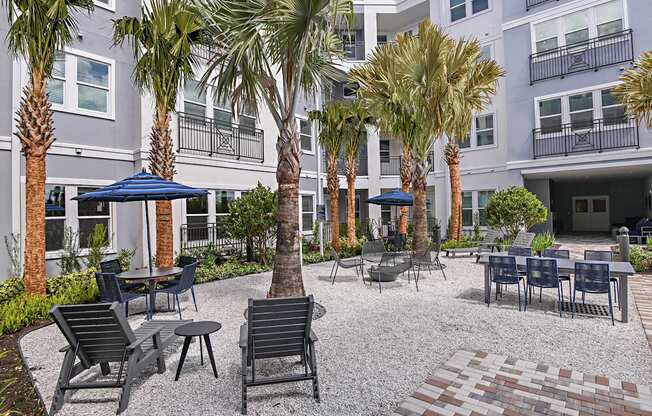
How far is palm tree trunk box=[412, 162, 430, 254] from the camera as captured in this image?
39.0 feet

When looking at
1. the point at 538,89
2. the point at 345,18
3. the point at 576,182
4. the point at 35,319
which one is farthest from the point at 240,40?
the point at 576,182

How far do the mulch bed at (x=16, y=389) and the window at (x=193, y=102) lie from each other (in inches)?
379

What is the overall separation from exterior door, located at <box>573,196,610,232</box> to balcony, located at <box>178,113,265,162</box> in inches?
859

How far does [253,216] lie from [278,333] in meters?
8.42

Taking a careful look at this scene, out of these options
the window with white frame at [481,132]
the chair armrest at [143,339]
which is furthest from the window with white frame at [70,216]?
the window with white frame at [481,132]

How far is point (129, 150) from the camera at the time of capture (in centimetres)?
1201

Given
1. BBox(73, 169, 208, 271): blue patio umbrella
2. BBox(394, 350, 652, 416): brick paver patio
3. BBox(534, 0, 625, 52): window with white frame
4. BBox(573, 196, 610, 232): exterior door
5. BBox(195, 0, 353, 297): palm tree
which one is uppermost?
BBox(534, 0, 625, 52): window with white frame

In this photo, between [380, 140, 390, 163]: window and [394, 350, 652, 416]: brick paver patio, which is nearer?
[394, 350, 652, 416]: brick paver patio

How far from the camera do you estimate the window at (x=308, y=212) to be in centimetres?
1795

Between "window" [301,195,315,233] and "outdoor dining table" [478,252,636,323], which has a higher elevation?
"window" [301,195,315,233]

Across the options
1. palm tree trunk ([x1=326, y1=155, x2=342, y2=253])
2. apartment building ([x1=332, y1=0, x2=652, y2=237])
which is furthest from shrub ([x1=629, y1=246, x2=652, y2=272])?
palm tree trunk ([x1=326, y1=155, x2=342, y2=253])

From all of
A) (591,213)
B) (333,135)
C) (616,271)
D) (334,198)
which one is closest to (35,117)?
(333,135)

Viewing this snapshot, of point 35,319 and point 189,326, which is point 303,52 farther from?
point 35,319

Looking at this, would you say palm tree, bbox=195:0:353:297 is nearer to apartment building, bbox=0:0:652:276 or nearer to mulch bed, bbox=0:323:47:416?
apartment building, bbox=0:0:652:276
